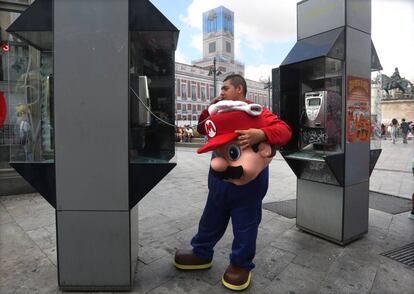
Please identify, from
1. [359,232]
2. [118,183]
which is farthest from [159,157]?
[359,232]

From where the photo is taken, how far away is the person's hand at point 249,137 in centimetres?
226

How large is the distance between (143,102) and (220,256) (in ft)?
5.63

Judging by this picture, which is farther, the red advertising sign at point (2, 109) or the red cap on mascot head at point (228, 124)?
the red advertising sign at point (2, 109)

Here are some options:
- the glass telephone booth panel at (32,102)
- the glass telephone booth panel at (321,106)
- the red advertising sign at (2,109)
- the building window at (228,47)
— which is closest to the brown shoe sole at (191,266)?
the glass telephone booth panel at (32,102)

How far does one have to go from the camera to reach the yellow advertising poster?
331 centimetres

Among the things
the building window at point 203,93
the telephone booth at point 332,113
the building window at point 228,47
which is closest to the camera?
the telephone booth at point 332,113

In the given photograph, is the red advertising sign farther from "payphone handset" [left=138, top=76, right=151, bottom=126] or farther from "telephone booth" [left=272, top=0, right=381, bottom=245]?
"telephone booth" [left=272, top=0, right=381, bottom=245]

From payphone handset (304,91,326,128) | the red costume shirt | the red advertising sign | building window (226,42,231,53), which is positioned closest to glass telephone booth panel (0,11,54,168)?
the red advertising sign

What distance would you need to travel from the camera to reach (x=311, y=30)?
141 inches

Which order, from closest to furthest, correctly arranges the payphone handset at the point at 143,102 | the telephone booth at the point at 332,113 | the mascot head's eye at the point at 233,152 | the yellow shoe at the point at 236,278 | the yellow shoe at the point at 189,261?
1. the mascot head's eye at the point at 233,152
2. the yellow shoe at the point at 236,278
3. the payphone handset at the point at 143,102
4. the yellow shoe at the point at 189,261
5. the telephone booth at the point at 332,113

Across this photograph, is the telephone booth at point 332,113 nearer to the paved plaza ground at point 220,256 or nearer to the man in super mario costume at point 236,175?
the paved plaza ground at point 220,256

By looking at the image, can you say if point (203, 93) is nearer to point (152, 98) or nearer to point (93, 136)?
point (152, 98)

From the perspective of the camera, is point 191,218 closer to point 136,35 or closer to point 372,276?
point 372,276

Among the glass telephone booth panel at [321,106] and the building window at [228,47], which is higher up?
the building window at [228,47]
